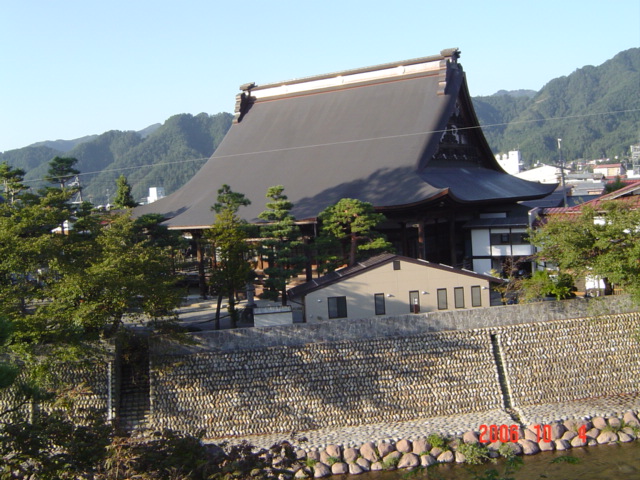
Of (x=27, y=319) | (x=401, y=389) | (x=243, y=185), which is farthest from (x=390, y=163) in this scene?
(x=27, y=319)

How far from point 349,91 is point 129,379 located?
Result: 1608cm

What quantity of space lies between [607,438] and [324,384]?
564 cm

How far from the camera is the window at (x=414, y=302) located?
15.9 m

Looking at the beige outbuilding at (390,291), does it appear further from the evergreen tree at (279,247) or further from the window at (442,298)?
the evergreen tree at (279,247)

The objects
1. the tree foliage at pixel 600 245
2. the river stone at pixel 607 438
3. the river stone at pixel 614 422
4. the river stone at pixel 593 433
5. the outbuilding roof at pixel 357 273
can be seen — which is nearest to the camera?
the river stone at pixel 607 438

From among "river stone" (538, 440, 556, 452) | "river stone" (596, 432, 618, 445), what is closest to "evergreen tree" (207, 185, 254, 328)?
"river stone" (538, 440, 556, 452)

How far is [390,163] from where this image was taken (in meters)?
21.8

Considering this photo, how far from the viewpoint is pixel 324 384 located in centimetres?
1404

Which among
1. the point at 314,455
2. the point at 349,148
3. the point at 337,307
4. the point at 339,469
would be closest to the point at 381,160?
the point at 349,148

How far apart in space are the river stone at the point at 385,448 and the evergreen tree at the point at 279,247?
A: 4835mm

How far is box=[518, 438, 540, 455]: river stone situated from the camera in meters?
12.8

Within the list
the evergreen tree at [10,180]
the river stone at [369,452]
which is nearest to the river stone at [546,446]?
the river stone at [369,452]

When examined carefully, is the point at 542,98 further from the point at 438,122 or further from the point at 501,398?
the point at 501,398
